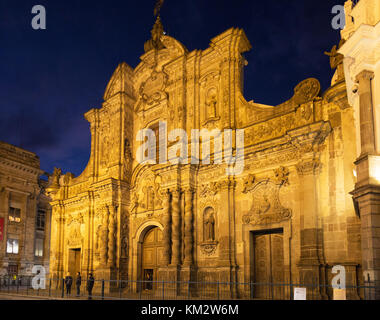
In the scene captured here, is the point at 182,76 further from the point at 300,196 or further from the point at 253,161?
the point at 300,196

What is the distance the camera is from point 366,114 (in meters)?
13.1

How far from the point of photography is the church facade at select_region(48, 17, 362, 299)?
16.2 meters

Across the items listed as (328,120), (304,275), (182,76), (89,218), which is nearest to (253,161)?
(328,120)

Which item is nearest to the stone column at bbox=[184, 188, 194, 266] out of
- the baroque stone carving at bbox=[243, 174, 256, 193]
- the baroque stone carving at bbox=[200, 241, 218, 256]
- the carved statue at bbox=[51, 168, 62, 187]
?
the baroque stone carving at bbox=[200, 241, 218, 256]

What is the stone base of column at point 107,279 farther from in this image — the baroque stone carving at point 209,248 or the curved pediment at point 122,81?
the curved pediment at point 122,81

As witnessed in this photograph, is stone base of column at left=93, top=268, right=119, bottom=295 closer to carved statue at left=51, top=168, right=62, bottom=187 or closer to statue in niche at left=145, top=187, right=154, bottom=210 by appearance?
statue in niche at left=145, top=187, right=154, bottom=210

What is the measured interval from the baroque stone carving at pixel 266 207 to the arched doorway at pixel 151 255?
6783 mm

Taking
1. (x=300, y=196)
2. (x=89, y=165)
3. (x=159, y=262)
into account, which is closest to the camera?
(x=300, y=196)

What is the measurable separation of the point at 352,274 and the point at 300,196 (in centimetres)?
367

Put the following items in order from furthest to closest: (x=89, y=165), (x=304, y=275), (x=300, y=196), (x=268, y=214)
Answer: (x=89, y=165)
(x=268, y=214)
(x=300, y=196)
(x=304, y=275)

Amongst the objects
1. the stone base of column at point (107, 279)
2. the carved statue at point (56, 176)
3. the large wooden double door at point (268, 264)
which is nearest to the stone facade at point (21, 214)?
the carved statue at point (56, 176)

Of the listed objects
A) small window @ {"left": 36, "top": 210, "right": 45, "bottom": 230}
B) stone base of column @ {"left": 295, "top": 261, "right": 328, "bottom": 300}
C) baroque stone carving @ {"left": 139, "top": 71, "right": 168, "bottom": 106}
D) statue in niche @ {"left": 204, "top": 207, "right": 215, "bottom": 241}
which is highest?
baroque stone carving @ {"left": 139, "top": 71, "right": 168, "bottom": 106}

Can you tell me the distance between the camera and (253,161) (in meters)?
19.2

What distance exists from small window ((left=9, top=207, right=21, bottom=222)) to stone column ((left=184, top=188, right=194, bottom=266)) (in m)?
24.5
